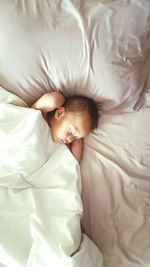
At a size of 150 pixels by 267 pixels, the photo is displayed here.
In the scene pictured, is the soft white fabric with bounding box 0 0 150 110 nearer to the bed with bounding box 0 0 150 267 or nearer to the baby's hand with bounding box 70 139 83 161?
the bed with bounding box 0 0 150 267

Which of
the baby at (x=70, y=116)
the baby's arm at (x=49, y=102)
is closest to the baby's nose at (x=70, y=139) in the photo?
the baby at (x=70, y=116)

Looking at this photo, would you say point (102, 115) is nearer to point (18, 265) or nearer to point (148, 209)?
point (148, 209)

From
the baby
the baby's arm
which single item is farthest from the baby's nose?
the baby's arm

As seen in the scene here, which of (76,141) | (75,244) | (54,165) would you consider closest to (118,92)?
(76,141)

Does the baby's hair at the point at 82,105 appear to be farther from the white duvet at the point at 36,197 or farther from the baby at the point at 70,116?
the white duvet at the point at 36,197

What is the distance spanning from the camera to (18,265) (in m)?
1.04

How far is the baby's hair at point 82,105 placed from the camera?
4.27 ft

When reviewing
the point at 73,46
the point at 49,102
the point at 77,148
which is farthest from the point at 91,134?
the point at 73,46

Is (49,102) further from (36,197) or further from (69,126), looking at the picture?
(36,197)

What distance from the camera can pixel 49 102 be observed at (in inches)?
50.3

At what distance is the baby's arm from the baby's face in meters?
0.04

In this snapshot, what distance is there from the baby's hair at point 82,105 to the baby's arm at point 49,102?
0.03 m

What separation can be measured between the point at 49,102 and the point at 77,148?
7.7 inches

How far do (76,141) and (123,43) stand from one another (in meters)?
0.38
